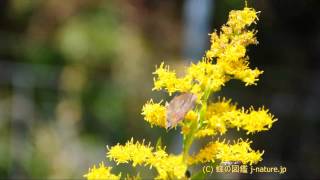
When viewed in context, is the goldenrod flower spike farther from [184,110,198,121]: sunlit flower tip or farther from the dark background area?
the dark background area

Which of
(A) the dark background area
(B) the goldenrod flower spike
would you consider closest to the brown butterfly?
(B) the goldenrod flower spike

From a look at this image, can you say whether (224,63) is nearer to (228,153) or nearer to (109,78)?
(228,153)

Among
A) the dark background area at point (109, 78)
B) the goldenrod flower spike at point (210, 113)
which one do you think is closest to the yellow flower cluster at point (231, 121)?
the goldenrod flower spike at point (210, 113)

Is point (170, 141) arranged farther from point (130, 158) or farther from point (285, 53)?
point (130, 158)

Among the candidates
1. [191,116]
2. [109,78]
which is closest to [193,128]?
[191,116]

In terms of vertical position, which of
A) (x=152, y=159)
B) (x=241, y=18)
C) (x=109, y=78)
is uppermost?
(x=109, y=78)

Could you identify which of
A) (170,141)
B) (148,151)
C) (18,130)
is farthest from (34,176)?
(148,151)
